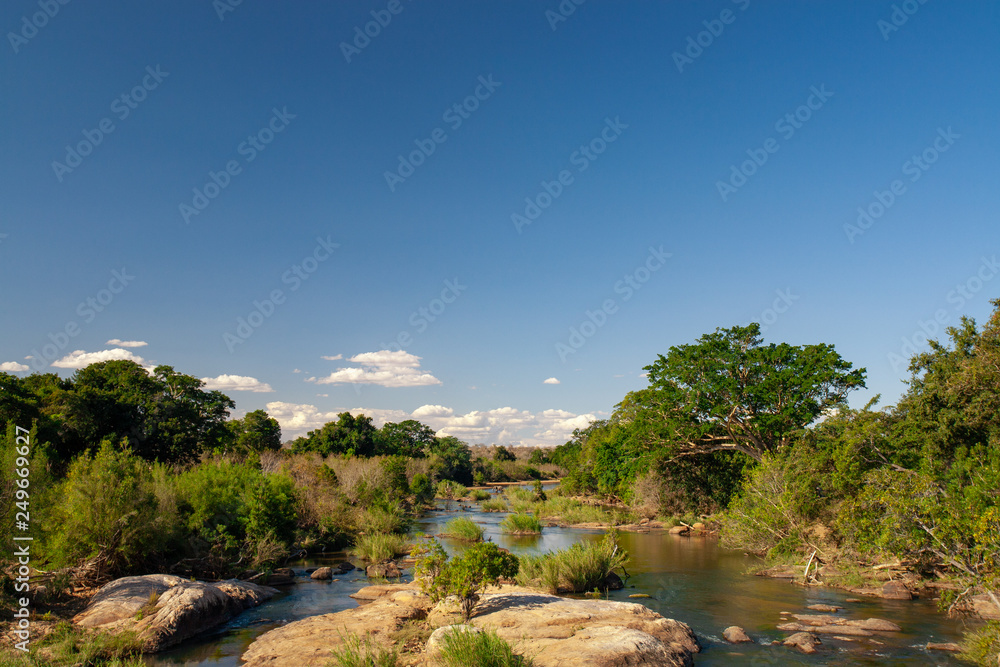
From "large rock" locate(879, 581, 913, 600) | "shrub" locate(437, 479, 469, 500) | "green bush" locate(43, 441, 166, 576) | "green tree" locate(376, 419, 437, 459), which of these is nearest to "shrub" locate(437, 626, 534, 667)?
"green bush" locate(43, 441, 166, 576)

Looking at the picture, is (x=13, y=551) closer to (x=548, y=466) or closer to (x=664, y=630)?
(x=664, y=630)

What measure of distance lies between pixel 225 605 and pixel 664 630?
40.8ft

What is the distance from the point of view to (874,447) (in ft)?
67.9

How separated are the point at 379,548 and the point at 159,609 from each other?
1301cm

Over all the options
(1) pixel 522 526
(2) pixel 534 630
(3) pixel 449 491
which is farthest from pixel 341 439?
(2) pixel 534 630

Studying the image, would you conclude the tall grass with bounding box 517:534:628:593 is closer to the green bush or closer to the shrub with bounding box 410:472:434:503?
the green bush

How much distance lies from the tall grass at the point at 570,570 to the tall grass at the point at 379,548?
9124 millimetres

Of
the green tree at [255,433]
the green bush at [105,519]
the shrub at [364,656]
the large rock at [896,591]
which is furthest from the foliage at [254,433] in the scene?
the large rock at [896,591]

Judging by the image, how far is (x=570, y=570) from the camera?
20156 mm

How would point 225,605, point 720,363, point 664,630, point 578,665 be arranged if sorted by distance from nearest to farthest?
point 578,665
point 664,630
point 225,605
point 720,363

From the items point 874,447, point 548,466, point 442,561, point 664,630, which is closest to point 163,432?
point 442,561

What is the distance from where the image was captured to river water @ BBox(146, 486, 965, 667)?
1343 cm

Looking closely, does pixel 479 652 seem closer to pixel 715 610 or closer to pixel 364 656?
pixel 364 656

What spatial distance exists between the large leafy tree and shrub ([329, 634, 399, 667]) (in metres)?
23.6
